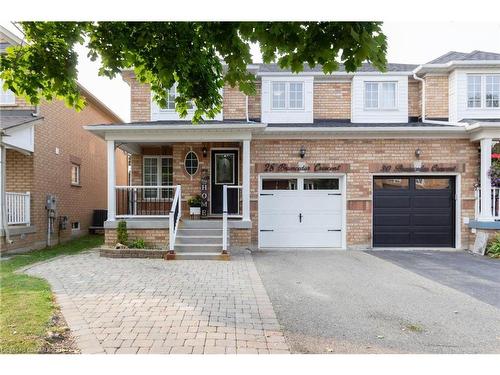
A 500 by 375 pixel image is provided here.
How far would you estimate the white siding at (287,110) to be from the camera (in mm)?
11461

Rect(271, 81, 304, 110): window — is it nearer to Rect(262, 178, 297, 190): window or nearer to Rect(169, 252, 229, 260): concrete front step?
Rect(262, 178, 297, 190): window

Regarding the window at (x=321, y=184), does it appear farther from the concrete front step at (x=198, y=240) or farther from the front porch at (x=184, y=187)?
the concrete front step at (x=198, y=240)

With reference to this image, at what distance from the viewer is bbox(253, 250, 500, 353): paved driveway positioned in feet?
12.1

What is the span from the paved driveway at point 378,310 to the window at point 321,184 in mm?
3290

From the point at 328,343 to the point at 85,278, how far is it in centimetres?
471

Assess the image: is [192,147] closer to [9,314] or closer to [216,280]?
[216,280]

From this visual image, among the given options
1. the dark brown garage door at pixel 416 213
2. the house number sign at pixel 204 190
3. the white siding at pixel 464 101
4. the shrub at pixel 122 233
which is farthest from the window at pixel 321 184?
the shrub at pixel 122 233

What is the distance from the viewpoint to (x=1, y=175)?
9406mm

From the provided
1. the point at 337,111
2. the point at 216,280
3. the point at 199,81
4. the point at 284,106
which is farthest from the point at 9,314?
the point at 337,111

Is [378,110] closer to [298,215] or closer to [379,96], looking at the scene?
[379,96]

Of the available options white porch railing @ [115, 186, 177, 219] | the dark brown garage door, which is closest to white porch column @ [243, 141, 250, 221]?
white porch railing @ [115, 186, 177, 219]

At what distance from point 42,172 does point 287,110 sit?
8.34 meters

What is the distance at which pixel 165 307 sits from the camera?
15.1 ft

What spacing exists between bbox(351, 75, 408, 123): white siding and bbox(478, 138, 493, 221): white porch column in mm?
2515
